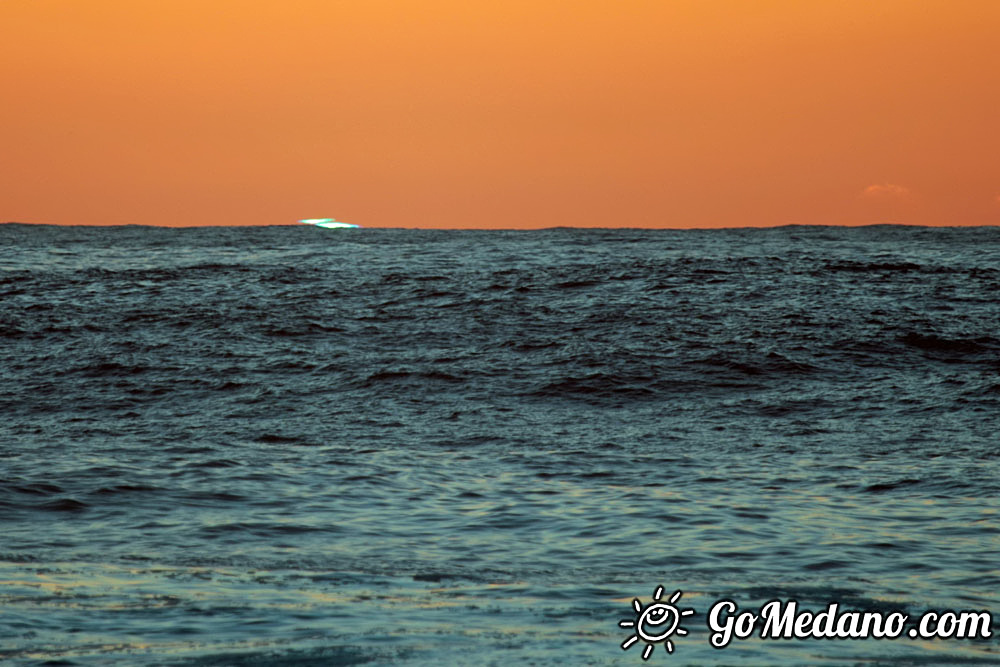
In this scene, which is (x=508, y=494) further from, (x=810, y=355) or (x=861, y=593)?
(x=810, y=355)

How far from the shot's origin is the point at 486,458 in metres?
14.7

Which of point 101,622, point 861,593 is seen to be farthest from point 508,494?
point 101,622

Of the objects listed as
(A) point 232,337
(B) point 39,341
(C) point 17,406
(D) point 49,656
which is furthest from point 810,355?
(D) point 49,656

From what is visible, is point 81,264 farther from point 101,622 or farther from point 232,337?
point 101,622

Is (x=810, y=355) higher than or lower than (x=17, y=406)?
higher

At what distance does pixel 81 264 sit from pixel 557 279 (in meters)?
18.5

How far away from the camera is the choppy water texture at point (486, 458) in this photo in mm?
7211

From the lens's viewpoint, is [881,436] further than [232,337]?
No

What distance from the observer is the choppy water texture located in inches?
284

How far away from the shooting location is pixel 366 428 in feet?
57.7

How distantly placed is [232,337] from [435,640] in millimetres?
21776

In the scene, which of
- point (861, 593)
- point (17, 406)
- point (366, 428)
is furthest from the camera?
point (17, 406)

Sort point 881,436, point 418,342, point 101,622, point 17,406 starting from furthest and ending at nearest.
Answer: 1. point 418,342
2. point 17,406
3. point 881,436
4. point 101,622

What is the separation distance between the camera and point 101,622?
272 inches
